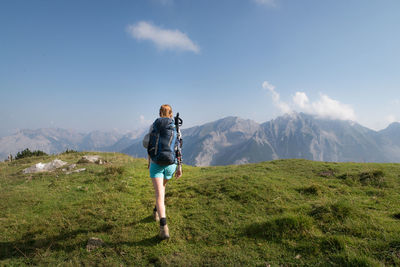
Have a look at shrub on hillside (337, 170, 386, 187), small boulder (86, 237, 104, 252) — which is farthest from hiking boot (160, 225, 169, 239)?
shrub on hillside (337, 170, 386, 187)

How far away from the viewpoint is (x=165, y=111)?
6.55m

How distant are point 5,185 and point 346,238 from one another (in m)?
17.7

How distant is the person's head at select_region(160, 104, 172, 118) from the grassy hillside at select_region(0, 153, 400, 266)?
382 cm

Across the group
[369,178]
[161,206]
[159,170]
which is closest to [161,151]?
[159,170]

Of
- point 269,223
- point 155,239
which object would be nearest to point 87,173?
point 155,239

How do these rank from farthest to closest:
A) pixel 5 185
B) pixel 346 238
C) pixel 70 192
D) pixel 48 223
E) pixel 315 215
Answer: pixel 5 185
pixel 70 192
pixel 48 223
pixel 315 215
pixel 346 238

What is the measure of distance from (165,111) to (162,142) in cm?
118

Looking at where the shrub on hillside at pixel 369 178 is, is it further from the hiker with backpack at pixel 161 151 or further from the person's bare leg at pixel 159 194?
the person's bare leg at pixel 159 194

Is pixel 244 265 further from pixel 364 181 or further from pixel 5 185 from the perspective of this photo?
pixel 5 185

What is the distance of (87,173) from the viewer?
44.8 ft

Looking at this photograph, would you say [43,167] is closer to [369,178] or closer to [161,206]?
[161,206]

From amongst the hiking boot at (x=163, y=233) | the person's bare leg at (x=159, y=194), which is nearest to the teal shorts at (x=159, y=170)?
the person's bare leg at (x=159, y=194)

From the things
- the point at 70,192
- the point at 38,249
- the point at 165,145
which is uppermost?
the point at 165,145

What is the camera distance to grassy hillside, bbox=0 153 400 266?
15.2ft
